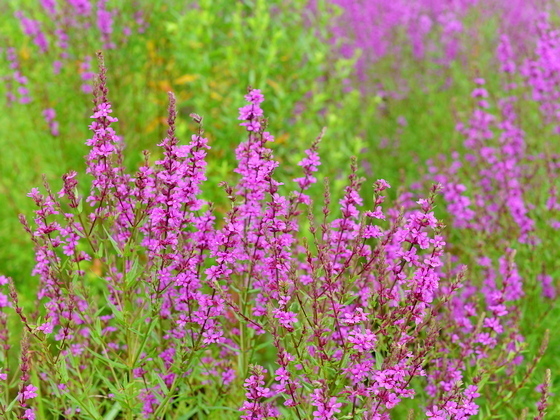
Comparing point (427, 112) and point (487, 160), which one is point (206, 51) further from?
point (427, 112)

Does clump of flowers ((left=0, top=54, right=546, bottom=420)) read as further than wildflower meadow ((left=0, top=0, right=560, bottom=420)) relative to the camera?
No

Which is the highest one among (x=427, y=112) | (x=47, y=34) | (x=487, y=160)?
(x=427, y=112)

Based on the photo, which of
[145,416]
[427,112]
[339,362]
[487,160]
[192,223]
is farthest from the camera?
[427,112]

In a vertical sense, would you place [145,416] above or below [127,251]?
below

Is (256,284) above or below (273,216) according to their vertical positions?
below

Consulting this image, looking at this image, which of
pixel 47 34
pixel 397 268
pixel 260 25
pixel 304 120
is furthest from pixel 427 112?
pixel 397 268

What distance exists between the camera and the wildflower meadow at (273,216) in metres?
2.26

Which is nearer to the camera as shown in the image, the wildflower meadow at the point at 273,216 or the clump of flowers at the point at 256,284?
the clump of flowers at the point at 256,284

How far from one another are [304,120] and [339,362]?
155 inches

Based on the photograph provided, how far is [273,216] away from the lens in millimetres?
2338

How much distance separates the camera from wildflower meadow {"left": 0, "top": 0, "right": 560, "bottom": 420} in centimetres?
226

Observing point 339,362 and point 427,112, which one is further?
point 427,112

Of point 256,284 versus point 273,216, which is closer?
point 273,216

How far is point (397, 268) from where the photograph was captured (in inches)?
90.7
